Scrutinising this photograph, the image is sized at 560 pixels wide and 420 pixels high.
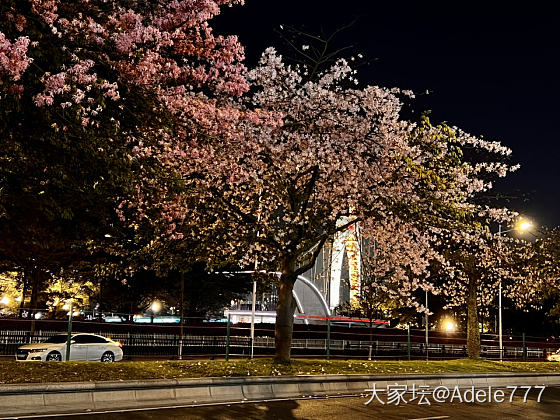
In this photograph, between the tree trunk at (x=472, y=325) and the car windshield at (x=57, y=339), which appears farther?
the tree trunk at (x=472, y=325)

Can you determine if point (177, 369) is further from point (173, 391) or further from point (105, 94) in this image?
point (105, 94)

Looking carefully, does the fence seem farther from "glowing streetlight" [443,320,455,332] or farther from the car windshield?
"glowing streetlight" [443,320,455,332]

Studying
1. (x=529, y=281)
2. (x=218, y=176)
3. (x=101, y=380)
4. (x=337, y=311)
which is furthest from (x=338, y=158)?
(x=337, y=311)

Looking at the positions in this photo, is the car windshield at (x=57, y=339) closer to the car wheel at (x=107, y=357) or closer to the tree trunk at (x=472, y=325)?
the car wheel at (x=107, y=357)

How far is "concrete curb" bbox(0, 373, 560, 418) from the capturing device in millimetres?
11297

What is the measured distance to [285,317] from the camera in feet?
68.1

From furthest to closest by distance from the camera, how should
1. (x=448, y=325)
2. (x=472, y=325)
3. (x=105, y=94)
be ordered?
1. (x=448, y=325)
2. (x=472, y=325)
3. (x=105, y=94)

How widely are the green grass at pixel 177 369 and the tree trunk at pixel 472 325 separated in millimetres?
6520

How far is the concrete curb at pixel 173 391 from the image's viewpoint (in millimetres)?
11297

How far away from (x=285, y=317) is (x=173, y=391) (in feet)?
24.4

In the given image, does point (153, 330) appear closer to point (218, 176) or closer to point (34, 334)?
point (34, 334)

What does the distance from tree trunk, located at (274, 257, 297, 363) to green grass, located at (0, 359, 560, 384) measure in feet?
1.66

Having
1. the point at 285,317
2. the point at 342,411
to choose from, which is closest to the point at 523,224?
the point at 285,317

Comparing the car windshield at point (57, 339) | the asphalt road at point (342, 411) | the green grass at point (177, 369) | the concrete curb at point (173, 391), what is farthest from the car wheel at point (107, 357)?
the asphalt road at point (342, 411)
